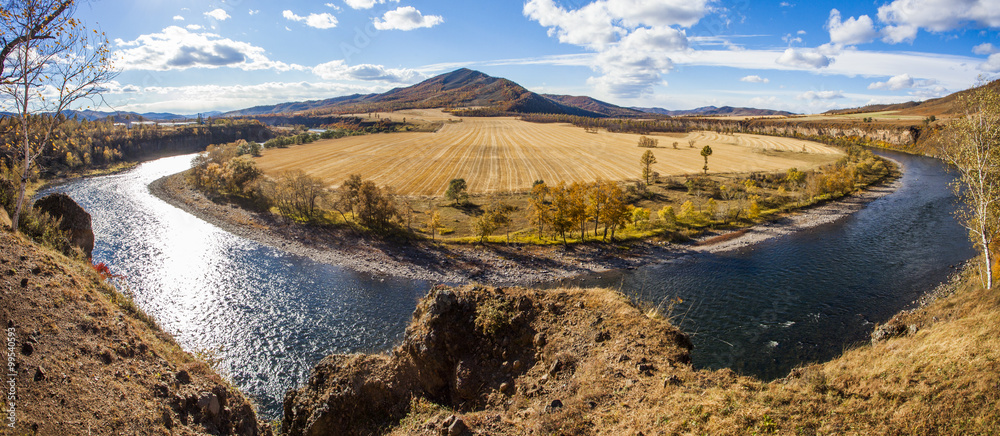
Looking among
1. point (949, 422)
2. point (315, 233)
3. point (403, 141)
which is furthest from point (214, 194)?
point (949, 422)

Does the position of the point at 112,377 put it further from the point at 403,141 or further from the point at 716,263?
the point at 403,141

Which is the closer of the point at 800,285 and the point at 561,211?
the point at 800,285

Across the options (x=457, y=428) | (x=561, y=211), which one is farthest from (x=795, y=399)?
(x=561, y=211)

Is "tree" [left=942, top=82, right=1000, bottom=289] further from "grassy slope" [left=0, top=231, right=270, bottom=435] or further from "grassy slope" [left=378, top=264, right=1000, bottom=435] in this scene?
"grassy slope" [left=0, top=231, right=270, bottom=435]

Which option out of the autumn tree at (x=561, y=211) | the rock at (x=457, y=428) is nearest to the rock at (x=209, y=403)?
the rock at (x=457, y=428)

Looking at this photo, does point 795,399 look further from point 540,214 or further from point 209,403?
point 540,214

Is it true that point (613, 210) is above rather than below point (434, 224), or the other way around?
above

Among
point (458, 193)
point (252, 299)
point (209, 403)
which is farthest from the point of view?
point (458, 193)
